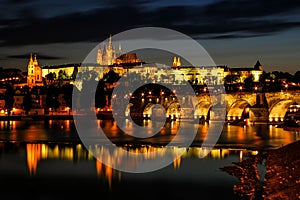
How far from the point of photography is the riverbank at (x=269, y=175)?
17.1 m

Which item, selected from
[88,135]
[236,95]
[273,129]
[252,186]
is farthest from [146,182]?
[236,95]

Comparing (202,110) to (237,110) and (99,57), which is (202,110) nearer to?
(237,110)

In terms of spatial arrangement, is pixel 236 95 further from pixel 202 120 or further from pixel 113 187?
pixel 113 187

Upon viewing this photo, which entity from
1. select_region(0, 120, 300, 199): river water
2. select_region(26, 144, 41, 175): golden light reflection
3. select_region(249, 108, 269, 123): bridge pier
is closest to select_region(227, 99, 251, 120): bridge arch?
select_region(249, 108, 269, 123): bridge pier

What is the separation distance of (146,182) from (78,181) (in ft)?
7.51

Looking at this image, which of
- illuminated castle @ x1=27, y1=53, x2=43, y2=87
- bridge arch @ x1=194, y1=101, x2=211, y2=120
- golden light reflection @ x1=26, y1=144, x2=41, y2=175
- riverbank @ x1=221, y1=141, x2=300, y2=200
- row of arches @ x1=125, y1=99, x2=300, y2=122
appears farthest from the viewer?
illuminated castle @ x1=27, y1=53, x2=43, y2=87

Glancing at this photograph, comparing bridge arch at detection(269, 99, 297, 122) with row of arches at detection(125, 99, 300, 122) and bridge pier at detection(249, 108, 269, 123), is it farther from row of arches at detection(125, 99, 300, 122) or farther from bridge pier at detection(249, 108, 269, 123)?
bridge pier at detection(249, 108, 269, 123)

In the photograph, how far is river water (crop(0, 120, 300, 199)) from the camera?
62.0 ft

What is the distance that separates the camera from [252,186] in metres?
18.5

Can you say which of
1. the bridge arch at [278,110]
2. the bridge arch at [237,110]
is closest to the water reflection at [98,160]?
the bridge arch at [278,110]

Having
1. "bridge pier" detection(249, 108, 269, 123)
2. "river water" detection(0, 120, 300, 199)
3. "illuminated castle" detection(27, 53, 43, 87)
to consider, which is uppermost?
"illuminated castle" detection(27, 53, 43, 87)

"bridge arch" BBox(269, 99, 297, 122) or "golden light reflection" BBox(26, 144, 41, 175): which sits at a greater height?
"bridge arch" BBox(269, 99, 297, 122)

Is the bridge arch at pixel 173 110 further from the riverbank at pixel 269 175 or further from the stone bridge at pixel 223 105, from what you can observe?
the riverbank at pixel 269 175

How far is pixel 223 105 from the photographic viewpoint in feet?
175
